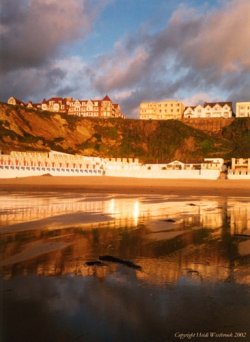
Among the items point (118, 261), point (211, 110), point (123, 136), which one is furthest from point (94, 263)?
point (211, 110)

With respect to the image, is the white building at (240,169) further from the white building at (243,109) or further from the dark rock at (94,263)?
the white building at (243,109)

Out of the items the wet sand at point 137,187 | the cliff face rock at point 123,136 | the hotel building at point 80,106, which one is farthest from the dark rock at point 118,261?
the hotel building at point 80,106

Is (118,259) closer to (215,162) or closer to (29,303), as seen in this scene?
(29,303)

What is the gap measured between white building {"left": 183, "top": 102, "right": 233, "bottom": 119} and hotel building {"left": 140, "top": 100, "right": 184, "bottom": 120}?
484cm

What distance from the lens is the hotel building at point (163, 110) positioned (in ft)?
388

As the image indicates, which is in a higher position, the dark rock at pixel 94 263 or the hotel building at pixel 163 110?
the hotel building at pixel 163 110

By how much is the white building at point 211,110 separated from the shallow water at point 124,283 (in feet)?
333

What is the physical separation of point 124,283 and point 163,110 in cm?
11499

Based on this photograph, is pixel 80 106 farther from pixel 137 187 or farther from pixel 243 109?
pixel 137 187

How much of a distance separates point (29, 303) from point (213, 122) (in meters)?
95.1

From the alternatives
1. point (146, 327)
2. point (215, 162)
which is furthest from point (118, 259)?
point (215, 162)

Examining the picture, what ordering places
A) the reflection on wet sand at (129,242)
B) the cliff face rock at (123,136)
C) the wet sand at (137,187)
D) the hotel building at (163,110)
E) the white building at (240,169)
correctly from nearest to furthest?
the reflection on wet sand at (129,242), the wet sand at (137,187), the white building at (240,169), the cliff face rock at (123,136), the hotel building at (163,110)

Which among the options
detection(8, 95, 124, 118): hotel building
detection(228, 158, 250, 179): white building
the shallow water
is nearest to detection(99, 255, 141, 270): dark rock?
the shallow water

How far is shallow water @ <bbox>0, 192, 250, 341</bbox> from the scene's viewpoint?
4.93 meters
